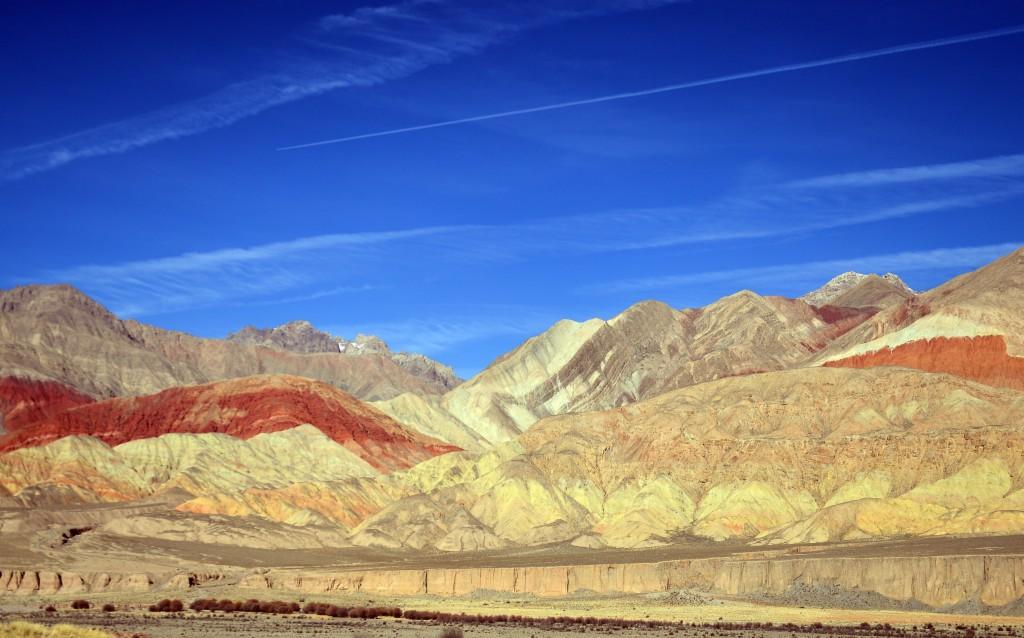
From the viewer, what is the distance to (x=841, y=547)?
345 feet

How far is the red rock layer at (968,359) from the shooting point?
598 ft

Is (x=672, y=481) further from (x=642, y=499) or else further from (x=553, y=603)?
(x=553, y=603)

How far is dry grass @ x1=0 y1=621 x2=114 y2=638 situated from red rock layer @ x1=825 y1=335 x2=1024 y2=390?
147 meters

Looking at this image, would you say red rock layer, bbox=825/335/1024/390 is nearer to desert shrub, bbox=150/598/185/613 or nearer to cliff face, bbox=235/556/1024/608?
cliff face, bbox=235/556/1024/608

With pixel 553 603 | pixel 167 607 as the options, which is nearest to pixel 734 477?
pixel 553 603

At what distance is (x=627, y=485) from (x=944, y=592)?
226ft

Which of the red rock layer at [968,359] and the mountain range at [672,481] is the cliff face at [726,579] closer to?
the mountain range at [672,481]

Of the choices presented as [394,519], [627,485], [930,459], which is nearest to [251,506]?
[394,519]

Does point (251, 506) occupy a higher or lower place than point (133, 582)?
higher

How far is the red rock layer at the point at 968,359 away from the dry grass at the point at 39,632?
147 m

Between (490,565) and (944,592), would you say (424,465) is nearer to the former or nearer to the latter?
(490,565)

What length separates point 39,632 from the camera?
153ft

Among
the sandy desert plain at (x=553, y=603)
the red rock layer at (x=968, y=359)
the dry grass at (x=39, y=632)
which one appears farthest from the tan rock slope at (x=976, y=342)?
the dry grass at (x=39, y=632)

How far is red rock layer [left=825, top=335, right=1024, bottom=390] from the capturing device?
598 ft
